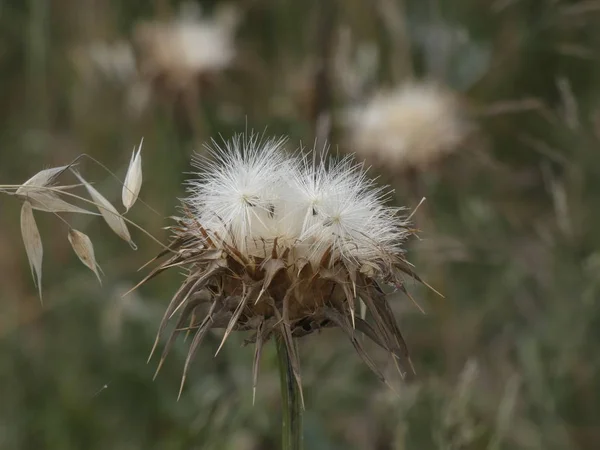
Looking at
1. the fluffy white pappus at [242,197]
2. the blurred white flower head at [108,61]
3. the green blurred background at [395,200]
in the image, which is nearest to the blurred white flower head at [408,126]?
the green blurred background at [395,200]

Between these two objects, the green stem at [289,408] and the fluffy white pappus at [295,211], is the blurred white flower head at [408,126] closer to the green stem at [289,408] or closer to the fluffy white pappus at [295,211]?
the fluffy white pappus at [295,211]

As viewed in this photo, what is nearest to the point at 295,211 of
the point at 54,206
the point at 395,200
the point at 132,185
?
the point at 132,185

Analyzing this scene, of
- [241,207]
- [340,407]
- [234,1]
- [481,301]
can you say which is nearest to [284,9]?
[234,1]

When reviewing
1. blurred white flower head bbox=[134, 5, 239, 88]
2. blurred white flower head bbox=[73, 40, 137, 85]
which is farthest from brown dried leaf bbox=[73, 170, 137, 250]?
blurred white flower head bbox=[73, 40, 137, 85]

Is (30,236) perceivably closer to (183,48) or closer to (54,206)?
(54,206)

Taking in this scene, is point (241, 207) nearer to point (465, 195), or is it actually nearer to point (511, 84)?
point (465, 195)
